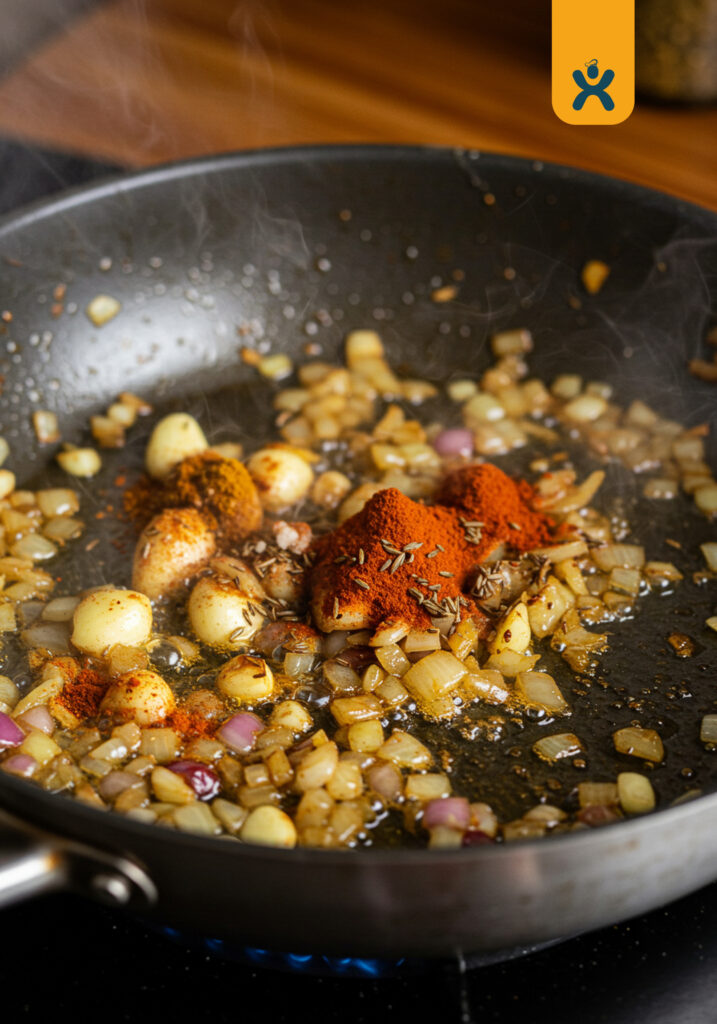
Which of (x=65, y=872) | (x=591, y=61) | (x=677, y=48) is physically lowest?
(x=65, y=872)

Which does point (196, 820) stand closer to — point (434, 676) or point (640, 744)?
point (434, 676)

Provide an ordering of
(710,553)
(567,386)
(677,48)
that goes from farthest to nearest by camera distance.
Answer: (677,48) < (567,386) < (710,553)

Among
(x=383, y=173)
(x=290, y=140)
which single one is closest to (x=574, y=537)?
(x=383, y=173)

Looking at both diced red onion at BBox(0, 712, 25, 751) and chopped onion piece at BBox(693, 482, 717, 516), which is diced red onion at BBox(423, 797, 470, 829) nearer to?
diced red onion at BBox(0, 712, 25, 751)

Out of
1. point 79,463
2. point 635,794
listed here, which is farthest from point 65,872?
Answer: point 79,463

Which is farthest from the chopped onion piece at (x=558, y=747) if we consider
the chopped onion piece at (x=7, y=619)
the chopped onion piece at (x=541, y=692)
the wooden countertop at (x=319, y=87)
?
the wooden countertop at (x=319, y=87)

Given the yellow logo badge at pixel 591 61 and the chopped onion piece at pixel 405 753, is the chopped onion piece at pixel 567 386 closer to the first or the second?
the yellow logo badge at pixel 591 61

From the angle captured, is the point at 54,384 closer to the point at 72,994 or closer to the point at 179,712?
the point at 179,712
